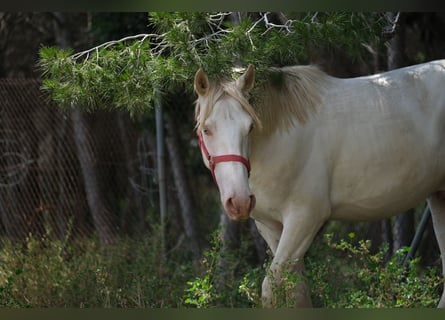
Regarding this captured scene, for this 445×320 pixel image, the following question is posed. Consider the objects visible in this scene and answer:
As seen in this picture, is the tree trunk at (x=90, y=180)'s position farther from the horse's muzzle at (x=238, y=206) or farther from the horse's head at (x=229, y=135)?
the horse's muzzle at (x=238, y=206)

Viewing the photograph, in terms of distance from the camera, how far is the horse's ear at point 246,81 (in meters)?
3.67

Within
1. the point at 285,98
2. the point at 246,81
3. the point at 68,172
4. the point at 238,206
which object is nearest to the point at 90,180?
the point at 68,172

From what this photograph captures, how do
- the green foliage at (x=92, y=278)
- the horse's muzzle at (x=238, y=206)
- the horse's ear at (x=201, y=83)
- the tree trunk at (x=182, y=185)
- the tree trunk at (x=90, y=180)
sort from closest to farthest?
the horse's muzzle at (x=238, y=206) < the horse's ear at (x=201, y=83) < the green foliage at (x=92, y=278) < the tree trunk at (x=90, y=180) < the tree trunk at (x=182, y=185)

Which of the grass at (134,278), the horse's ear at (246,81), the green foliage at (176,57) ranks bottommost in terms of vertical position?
the grass at (134,278)

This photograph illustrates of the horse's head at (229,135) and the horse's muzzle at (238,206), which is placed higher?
the horse's head at (229,135)

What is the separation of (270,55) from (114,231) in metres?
3.71

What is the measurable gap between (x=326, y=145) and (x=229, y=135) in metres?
0.78

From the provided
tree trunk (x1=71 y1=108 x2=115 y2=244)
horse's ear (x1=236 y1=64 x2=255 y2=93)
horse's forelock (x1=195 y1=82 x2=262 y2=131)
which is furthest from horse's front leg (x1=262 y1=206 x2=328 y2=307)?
tree trunk (x1=71 y1=108 x2=115 y2=244)

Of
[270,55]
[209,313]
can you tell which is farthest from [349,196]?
[209,313]

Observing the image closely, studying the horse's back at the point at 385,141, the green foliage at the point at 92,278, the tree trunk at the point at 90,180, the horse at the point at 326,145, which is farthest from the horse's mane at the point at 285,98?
the tree trunk at the point at 90,180

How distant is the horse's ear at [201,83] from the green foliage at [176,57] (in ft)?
0.16

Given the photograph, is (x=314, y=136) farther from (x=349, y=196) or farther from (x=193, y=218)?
(x=193, y=218)

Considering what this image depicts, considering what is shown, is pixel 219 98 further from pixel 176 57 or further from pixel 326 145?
pixel 326 145

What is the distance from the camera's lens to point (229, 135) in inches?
139
